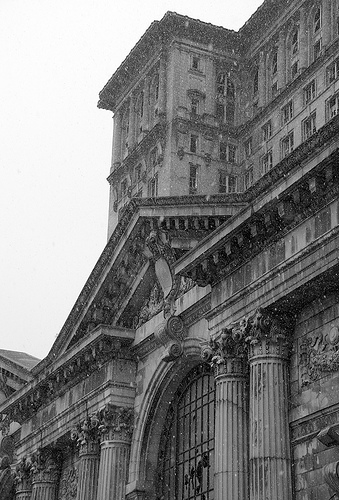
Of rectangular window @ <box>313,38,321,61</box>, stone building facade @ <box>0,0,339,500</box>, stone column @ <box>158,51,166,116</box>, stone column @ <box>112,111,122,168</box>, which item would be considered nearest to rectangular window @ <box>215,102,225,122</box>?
stone column @ <box>158,51,166,116</box>

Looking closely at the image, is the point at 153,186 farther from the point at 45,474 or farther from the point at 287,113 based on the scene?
the point at 45,474

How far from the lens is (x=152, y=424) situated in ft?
106

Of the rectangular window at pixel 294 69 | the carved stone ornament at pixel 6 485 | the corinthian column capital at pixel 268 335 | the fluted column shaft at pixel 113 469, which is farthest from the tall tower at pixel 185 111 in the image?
the corinthian column capital at pixel 268 335

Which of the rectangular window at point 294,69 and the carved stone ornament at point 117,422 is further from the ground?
the rectangular window at point 294,69

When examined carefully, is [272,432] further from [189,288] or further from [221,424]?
[189,288]

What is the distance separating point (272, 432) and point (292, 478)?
3.85ft

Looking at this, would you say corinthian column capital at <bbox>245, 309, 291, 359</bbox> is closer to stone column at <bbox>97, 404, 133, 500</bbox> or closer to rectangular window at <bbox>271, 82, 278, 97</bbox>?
stone column at <bbox>97, 404, 133, 500</bbox>

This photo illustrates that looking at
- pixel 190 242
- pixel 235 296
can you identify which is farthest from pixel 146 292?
pixel 235 296

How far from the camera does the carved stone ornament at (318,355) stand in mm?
22844

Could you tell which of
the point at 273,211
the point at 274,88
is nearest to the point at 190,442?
the point at 273,211

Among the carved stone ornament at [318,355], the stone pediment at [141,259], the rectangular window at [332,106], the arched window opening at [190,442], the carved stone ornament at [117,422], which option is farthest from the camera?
the rectangular window at [332,106]

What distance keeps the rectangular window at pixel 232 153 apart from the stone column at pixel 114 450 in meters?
34.8

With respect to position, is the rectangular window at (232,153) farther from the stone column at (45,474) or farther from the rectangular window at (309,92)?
the stone column at (45,474)

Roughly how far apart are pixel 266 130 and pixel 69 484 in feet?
106
